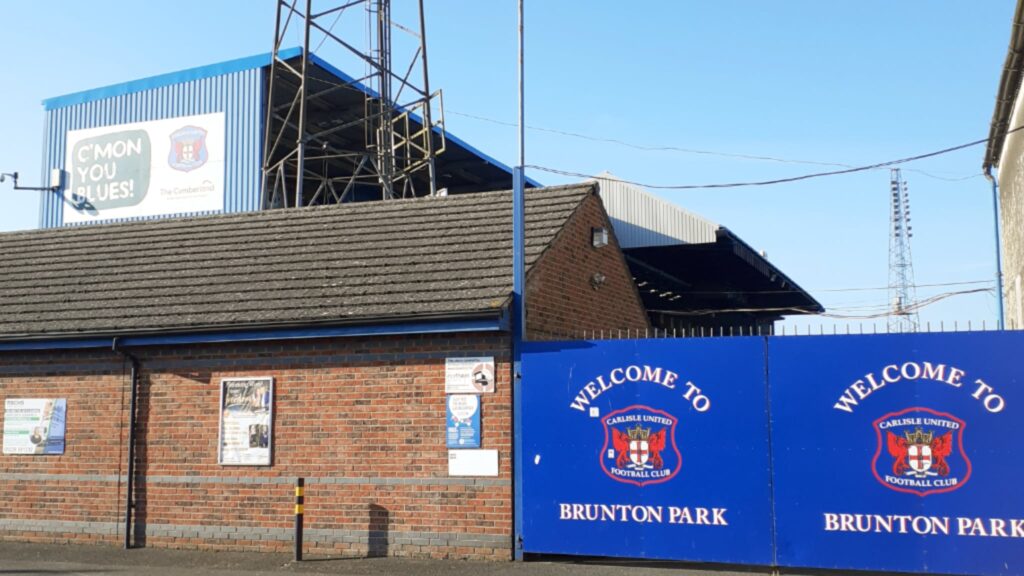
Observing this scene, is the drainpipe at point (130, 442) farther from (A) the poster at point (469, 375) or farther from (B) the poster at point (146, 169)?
(B) the poster at point (146, 169)

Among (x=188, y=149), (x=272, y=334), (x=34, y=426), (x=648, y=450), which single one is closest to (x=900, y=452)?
(x=648, y=450)

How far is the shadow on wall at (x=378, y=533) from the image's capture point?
11492 mm

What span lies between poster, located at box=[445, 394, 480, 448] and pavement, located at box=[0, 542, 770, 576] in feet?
4.44

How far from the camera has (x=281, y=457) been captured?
12125 mm

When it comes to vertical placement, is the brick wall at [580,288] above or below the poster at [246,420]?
above

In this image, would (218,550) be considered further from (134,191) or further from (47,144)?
(47,144)

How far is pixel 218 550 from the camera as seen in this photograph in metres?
12.2

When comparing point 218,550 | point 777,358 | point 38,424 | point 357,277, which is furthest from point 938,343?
point 38,424

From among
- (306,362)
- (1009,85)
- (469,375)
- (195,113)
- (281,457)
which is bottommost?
(281,457)

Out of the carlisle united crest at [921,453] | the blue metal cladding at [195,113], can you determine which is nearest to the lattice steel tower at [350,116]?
the blue metal cladding at [195,113]

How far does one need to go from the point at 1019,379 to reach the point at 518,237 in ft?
18.1

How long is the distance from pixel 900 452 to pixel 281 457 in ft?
23.6

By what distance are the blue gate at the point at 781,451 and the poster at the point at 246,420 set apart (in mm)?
3421

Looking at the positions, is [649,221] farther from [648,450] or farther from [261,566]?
[261,566]
